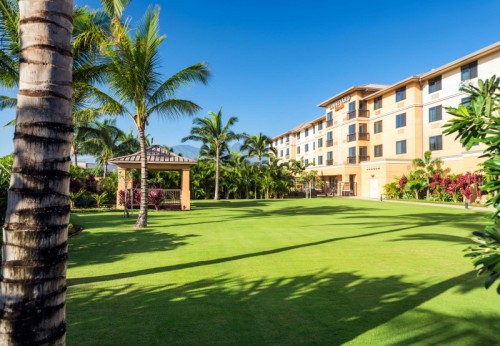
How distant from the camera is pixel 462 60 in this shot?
31.7 m

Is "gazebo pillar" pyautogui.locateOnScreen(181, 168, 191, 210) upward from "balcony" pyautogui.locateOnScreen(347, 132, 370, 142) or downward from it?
downward

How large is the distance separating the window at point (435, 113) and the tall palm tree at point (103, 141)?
32.7 meters

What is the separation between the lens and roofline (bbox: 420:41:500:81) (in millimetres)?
28641

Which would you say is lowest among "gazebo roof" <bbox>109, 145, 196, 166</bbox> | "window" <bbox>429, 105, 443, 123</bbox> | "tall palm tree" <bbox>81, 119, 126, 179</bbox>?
"gazebo roof" <bbox>109, 145, 196, 166</bbox>

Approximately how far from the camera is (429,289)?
5984 mm

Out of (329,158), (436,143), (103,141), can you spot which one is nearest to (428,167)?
(436,143)

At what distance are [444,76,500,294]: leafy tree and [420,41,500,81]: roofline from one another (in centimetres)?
3195

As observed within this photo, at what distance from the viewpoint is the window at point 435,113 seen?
Result: 35.8m

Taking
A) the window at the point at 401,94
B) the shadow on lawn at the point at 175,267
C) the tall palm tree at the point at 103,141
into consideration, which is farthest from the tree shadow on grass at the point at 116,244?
the window at the point at 401,94

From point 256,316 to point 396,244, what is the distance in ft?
23.6

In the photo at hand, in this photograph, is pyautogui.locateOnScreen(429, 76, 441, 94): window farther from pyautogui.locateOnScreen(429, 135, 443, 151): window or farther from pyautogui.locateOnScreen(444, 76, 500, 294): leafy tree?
pyautogui.locateOnScreen(444, 76, 500, 294): leafy tree

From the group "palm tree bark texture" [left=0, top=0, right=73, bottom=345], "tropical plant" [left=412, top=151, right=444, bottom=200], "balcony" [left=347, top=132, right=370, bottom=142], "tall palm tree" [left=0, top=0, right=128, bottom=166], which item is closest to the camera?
"palm tree bark texture" [left=0, top=0, right=73, bottom=345]

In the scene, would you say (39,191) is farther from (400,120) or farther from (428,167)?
(400,120)

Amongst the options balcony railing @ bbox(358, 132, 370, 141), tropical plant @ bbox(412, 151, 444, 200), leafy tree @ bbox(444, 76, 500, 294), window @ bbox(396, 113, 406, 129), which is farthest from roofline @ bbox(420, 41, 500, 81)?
leafy tree @ bbox(444, 76, 500, 294)
